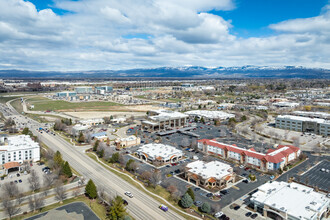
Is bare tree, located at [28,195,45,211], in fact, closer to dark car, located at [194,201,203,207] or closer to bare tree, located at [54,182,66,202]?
bare tree, located at [54,182,66,202]

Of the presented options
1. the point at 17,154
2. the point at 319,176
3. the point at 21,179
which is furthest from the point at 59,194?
the point at 319,176

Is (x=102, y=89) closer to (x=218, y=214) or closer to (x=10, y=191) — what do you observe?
(x=10, y=191)

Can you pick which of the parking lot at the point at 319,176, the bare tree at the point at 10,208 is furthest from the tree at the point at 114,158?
the parking lot at the point at 319,176

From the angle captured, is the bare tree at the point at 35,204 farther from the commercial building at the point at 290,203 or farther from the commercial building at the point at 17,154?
the commercial building at the point at 290,203

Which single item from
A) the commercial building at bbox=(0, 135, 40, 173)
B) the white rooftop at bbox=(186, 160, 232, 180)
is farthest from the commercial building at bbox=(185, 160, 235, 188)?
the commercial building at bbox=(0, 135, 40, 173)

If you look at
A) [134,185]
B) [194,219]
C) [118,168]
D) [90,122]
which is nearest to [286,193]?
[194,219]

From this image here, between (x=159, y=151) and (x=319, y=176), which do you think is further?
(x=159, y=151)

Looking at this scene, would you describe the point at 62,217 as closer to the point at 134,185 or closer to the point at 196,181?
the point at 134,185
